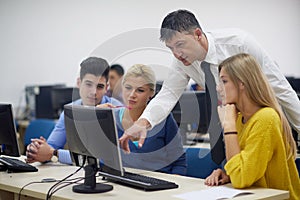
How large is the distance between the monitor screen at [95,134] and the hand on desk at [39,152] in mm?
580

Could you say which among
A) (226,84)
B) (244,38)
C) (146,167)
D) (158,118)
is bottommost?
(146,167)

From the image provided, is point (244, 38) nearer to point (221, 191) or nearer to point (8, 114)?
point (221, 191)

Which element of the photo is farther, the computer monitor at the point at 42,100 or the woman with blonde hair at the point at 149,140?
the computer monitor at the point at 42,100

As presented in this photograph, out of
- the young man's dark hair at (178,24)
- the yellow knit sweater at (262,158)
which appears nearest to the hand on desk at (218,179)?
the yellow knit sweater at (262,158)

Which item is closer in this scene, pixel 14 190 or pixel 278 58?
pixel 14 190

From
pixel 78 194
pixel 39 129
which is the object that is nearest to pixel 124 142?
pixel 78 194

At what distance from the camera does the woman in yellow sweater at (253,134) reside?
7.43 ft

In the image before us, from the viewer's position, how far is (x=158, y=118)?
296 centimetres

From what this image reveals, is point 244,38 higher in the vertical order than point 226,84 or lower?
higher

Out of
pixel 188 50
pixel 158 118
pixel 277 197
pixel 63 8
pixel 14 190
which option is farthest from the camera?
pixel 63 8

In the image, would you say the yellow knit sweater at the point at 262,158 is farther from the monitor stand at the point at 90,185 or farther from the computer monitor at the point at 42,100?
the computer monitor at the point at 42,100

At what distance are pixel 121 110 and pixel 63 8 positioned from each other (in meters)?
3.97

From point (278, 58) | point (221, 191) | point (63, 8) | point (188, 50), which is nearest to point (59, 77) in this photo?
point (63, 8)

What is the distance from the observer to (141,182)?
2441mm
